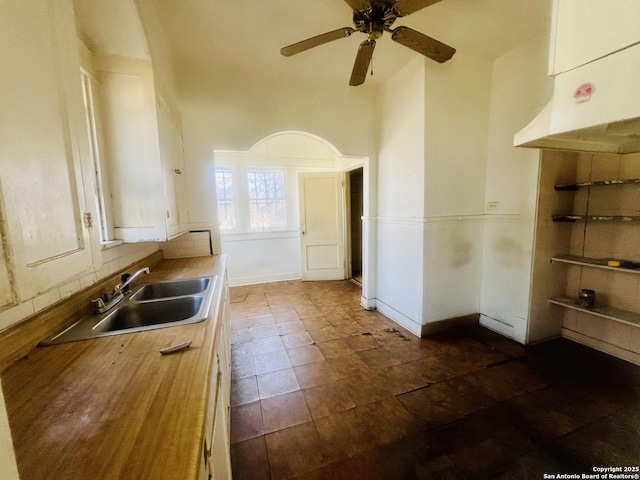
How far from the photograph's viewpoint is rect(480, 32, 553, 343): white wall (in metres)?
2.20

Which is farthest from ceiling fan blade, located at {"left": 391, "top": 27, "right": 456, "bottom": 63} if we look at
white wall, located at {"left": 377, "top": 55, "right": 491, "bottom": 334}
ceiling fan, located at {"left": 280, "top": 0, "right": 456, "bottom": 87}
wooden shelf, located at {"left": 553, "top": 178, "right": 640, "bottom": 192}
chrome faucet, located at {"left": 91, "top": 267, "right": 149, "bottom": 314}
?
chrome faucet, located at {"left": 91, "top": 267, "right": 149, "bottom": 314}

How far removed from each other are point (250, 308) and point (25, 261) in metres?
3.06

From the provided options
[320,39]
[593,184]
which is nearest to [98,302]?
[320,39]

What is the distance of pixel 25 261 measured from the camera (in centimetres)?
55

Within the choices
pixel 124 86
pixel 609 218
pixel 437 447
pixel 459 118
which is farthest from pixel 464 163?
pixel 124 86

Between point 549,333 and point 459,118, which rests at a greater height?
point 459,118

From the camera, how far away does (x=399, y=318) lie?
114 inches

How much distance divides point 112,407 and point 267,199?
164 inches

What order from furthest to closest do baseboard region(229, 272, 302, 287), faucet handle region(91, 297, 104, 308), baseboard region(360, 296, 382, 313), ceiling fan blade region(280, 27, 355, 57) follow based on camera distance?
baseboard region(229, 272, 302, 287) < baseboard region(360, 296, 382, 313) < ceiling fan blade region(280, 27, 355, 57) < faucet handle region(91, 297, 104, 308)

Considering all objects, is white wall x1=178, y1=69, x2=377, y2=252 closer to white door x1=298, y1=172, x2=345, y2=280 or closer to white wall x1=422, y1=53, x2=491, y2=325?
white wall x1=422, y1=53, x2=491, y2=325

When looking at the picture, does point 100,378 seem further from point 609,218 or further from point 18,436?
point 609,218

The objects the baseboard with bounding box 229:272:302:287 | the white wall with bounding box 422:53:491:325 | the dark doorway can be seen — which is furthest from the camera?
the dark doorway

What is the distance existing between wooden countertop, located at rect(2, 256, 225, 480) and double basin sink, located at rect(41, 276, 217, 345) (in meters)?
0.08

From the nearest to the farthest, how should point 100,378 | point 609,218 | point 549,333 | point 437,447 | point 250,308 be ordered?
point 100,378 < point 437,447 < point 609,218 < point 549,333 < point 250,308
